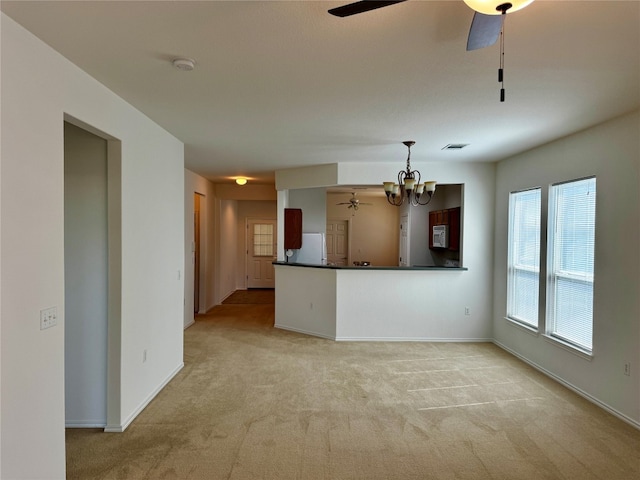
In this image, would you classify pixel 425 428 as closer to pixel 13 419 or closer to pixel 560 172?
pixel 13 419

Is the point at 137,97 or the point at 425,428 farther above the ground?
the point at 137,97

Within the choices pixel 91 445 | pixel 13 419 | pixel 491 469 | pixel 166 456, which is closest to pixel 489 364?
pixel 491 469

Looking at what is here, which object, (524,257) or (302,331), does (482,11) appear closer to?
(524,257)

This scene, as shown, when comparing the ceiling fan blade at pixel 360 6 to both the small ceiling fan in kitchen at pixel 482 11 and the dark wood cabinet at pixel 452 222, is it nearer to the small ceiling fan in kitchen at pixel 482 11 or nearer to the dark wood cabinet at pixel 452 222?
the small ceiling fan in kitchen at pixel 482 11

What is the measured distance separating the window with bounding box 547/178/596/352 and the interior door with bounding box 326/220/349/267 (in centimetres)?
606

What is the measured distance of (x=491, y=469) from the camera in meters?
2.52

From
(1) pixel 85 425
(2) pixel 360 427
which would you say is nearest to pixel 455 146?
(2) pixel 360 427

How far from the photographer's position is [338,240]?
10023 millimetres

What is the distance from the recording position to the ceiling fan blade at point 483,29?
152 centimetres

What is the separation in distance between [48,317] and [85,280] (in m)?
1.00

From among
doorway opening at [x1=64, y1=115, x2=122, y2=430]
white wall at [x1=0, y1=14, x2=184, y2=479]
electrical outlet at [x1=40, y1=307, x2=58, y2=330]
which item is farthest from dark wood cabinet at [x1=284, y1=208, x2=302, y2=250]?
electrical outlet at [x1=40, y1=307, x2=58, y2=330]

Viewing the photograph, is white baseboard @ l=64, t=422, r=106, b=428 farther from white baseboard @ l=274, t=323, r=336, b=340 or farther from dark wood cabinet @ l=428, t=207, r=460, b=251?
dark wood cabinet @ l=428, t=207, r=460, b=251

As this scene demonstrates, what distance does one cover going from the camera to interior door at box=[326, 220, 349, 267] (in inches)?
393

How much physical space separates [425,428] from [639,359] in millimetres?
1787
